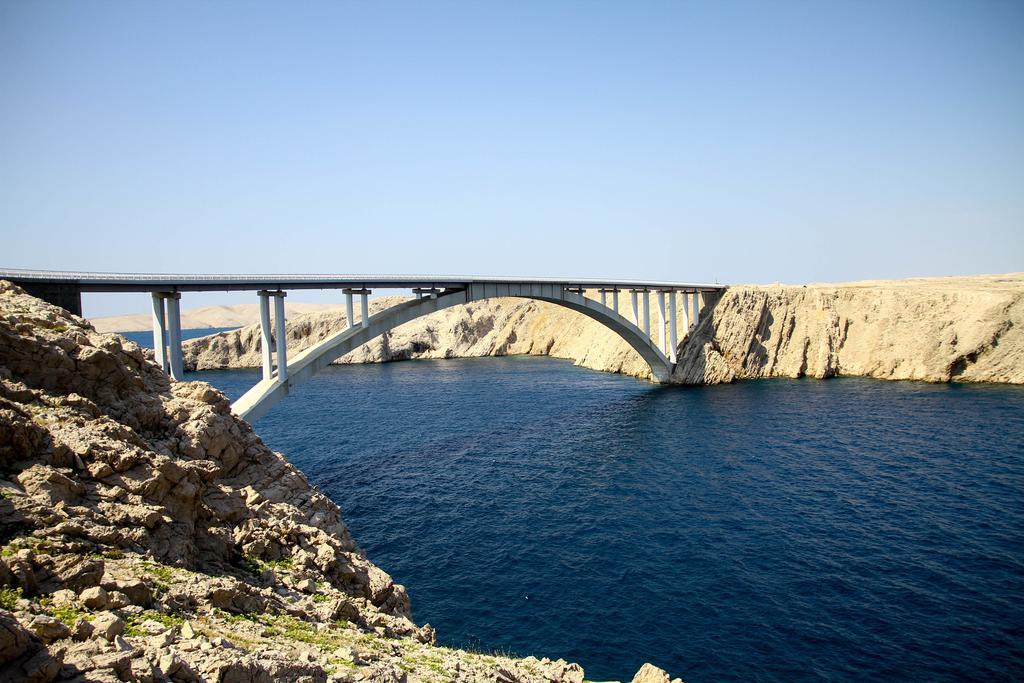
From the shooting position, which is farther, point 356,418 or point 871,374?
point 871,374

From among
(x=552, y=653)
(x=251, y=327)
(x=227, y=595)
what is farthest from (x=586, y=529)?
(x=251, y=327)

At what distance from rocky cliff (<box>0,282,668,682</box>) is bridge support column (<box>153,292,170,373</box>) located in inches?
473

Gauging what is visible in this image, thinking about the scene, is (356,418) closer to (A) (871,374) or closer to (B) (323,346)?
(B) (323,346)

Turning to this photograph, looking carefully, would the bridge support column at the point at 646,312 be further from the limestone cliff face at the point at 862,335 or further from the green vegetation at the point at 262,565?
the green vegetation at the point at 262,565

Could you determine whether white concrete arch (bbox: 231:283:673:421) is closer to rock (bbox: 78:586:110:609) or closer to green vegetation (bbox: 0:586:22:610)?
rock (bbox: 78:586:110:609)

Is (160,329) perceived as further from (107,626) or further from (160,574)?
(107,626)

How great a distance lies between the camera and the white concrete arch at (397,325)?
129 feet

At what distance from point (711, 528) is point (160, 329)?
31239 mm

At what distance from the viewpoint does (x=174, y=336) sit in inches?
1287

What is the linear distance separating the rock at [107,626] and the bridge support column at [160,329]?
2387cm

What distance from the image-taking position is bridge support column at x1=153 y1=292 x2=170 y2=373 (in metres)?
31.8

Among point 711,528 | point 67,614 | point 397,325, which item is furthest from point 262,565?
point 397,325

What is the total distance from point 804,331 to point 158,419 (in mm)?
82794

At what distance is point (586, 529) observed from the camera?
32812 mm
